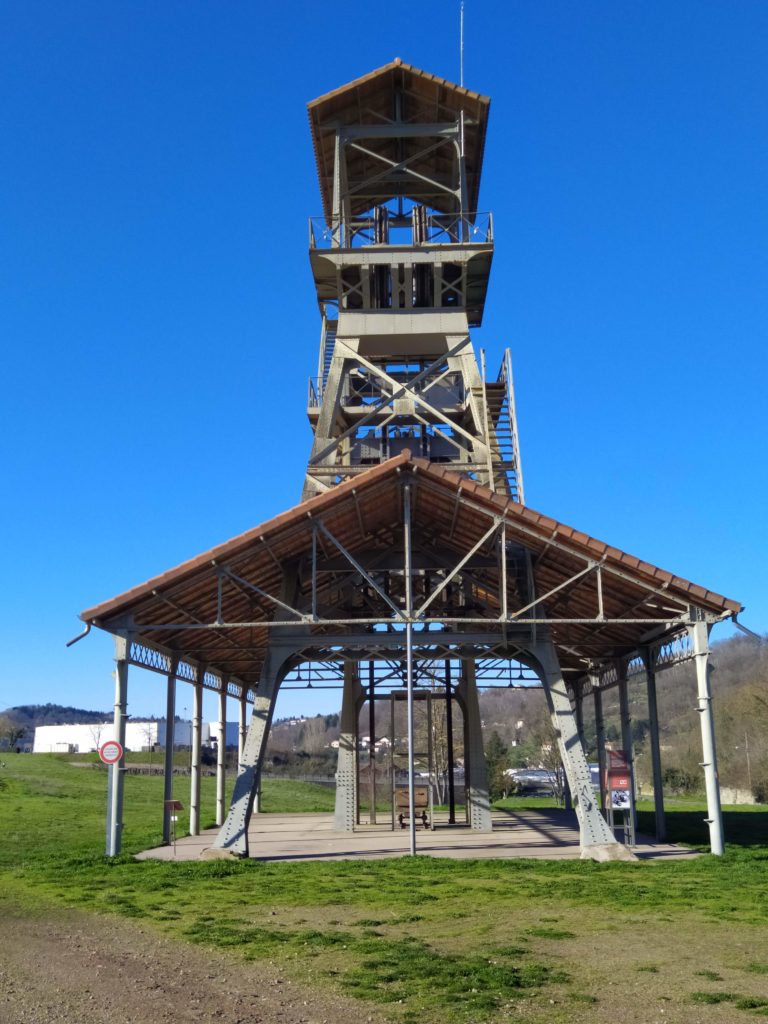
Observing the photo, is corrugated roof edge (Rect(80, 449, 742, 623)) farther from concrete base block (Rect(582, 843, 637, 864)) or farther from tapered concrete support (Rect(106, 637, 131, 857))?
concrete base block (Rect(582, 843, 637, 864))

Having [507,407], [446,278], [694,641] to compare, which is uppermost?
[446,278]

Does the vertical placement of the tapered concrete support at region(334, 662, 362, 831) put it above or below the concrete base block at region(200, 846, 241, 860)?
above

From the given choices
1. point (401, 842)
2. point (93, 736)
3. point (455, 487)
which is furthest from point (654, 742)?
point (93, 736)

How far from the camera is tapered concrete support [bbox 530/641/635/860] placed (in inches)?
703

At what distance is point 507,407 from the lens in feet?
79.6

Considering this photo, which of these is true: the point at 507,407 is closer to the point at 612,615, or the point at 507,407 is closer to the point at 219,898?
the point at 612,615

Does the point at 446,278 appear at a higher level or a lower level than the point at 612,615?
higher

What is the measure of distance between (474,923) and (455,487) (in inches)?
326

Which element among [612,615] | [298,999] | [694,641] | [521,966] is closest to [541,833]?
[612,615]

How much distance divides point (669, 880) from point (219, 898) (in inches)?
277

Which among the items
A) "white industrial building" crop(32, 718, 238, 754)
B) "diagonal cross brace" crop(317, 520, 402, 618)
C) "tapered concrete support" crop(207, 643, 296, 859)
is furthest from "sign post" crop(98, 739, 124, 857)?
"white industrial building" crop(32, 718, 238, 754)

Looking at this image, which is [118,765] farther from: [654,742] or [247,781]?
[654,742]

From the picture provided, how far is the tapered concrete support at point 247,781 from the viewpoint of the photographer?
59.5 ft

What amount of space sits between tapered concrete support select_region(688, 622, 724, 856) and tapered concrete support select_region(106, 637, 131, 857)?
10950 mm
